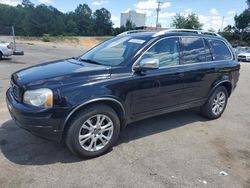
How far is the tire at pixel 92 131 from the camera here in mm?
3453

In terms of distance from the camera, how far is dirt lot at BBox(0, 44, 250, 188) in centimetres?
322

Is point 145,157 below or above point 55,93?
below

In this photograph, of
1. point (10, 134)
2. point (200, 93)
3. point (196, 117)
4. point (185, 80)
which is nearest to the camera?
point (10, 134)

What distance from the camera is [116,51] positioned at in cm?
446

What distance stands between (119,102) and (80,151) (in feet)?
2.88

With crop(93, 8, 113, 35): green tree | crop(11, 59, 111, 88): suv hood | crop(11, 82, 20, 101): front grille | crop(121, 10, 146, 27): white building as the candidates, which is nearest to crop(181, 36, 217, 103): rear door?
crop(11, 59, 111, 88): suv hood

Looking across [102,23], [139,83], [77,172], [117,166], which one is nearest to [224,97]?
[139,83]

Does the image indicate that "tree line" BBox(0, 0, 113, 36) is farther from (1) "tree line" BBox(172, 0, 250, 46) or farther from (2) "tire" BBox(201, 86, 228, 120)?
(2) "tire" BBox(201, 86, 228, 120)

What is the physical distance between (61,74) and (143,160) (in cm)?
168

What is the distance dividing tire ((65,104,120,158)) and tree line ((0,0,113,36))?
2329 inches

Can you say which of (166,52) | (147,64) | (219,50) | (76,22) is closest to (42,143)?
(147,64)

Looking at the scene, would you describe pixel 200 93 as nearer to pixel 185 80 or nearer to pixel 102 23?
pixel 185 80

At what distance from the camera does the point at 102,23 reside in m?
94.7

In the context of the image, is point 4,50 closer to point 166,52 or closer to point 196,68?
point 166,52
